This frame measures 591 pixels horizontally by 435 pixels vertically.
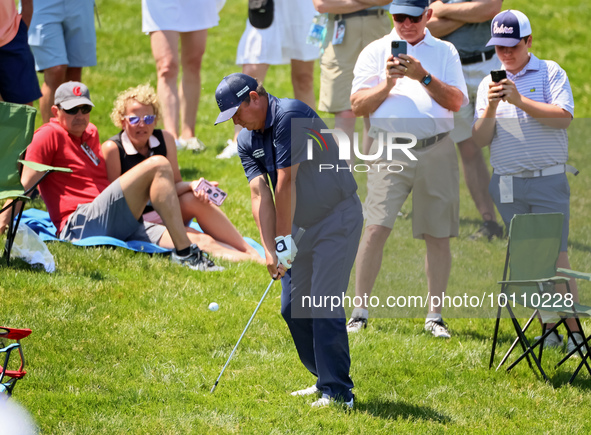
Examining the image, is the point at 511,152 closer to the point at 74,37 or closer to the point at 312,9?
the point at 312,9

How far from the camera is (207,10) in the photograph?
907 cm

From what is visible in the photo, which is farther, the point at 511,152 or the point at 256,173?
the point at 511,152

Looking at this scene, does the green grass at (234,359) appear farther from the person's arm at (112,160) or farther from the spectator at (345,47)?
the spectator at (345,47)

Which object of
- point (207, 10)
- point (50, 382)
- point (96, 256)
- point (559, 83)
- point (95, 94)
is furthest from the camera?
point (95, 94)

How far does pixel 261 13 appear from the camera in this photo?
352 inches

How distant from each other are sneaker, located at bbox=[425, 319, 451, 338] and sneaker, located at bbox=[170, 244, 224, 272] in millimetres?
1745

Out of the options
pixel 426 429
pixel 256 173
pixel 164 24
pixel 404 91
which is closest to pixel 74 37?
pixel 164 24

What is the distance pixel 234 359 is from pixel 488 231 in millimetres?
2450

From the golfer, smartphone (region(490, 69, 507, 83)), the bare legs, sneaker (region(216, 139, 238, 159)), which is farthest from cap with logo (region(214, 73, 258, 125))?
sneaker (region(216, 139, 238, 159))

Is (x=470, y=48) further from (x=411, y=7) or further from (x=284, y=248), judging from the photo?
(x=284, y=248)

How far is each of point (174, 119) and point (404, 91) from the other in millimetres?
3692

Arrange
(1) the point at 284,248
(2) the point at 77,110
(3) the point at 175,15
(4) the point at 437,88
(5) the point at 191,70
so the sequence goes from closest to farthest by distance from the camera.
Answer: (1) the point at 284,248
(4) the point at 437,88
(2) the point at 77,110
(3) the point at 175,15
(5) the point at 191,70

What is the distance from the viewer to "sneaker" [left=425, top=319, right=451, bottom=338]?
5883 millimetres

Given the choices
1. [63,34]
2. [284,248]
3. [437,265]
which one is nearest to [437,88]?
[437,265]
